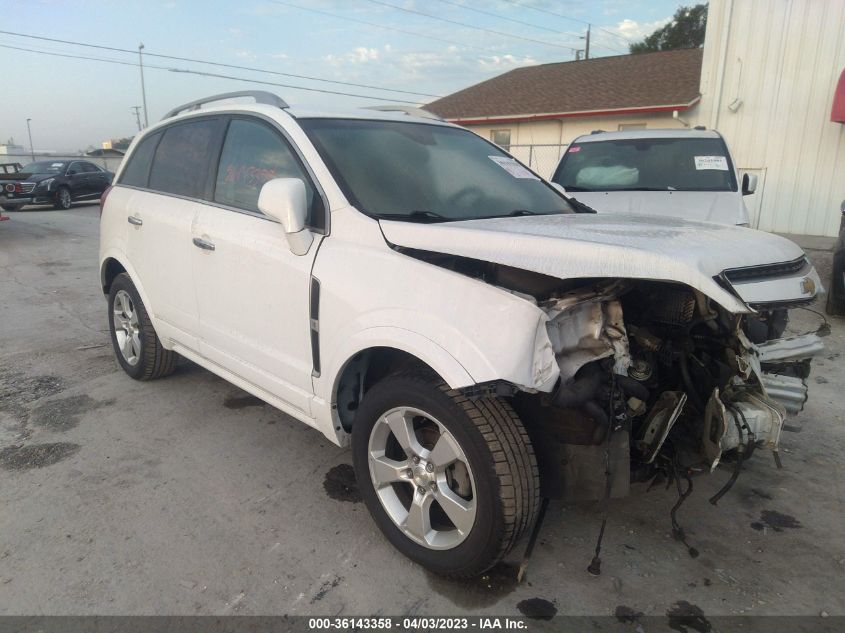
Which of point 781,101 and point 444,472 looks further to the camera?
point 781,101

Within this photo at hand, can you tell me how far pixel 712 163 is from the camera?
6270 mm

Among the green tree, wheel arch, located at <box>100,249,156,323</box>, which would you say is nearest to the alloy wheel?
wheel arch, located at <box>100,249,156,323</box>

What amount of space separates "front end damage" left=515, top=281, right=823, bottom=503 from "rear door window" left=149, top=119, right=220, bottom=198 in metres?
2.36

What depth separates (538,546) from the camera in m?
2.68

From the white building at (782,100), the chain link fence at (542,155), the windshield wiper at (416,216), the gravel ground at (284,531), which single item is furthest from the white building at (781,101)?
the windshield wiper at (416,216)

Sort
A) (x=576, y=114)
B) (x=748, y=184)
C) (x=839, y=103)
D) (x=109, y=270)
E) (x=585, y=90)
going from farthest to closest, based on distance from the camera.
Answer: (x=585, y=90) < (x=576, y=114) < (x=839, y=103) < (x=748, y=184) < (x=109, y=270)

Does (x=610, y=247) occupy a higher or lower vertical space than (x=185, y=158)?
lower

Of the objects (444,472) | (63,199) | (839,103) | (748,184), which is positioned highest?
(839,103)

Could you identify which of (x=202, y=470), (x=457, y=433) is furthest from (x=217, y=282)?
(x=457, y=433)

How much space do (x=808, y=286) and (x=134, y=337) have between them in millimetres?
4158

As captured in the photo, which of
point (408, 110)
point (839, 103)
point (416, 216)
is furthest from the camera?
point (839, 103)

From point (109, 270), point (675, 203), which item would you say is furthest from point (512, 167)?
point (109, 270)

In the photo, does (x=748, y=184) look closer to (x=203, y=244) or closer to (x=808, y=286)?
(x=808, y=286)

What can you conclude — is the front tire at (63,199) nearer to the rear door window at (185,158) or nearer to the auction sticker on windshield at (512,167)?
the rear door window at (185,158)
